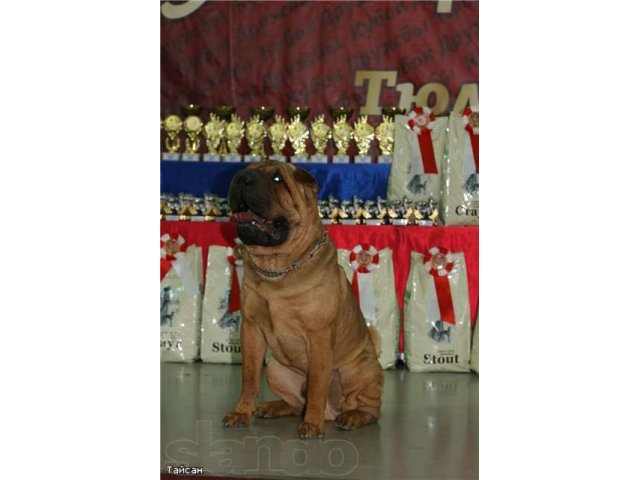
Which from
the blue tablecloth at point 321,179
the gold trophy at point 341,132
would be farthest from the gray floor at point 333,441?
the gold trophy at point 341,132

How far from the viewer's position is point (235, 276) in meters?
5.78

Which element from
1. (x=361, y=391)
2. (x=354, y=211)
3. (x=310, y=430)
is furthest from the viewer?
(x=354, y=211)

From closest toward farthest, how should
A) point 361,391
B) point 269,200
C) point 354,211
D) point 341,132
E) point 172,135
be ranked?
1. point 269,200
2. point 361,391
3. point 354,211
4. point 341,132
5. point 172,135

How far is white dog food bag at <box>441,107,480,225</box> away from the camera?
233 inches

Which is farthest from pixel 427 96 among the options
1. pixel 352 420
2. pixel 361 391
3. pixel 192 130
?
pixel 352 420

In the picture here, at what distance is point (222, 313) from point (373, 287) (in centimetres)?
100

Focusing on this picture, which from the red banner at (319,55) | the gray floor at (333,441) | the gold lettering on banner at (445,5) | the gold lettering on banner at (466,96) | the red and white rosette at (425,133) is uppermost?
the gold lettering on banner at (445,5)

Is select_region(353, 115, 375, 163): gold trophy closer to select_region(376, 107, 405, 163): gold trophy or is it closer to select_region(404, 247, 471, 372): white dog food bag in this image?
select_region(376, 107, 405, 163): gold trophy

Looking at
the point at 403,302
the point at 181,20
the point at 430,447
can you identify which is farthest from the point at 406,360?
the point at 181,20

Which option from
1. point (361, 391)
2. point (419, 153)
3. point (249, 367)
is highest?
point (419, 153)

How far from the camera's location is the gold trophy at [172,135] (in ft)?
21.9

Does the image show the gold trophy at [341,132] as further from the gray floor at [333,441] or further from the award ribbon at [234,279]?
the gray floor at [333,441]

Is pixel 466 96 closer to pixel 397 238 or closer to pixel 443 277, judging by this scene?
pixel 397 238

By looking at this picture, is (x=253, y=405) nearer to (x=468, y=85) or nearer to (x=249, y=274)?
(x=249, y=274)
